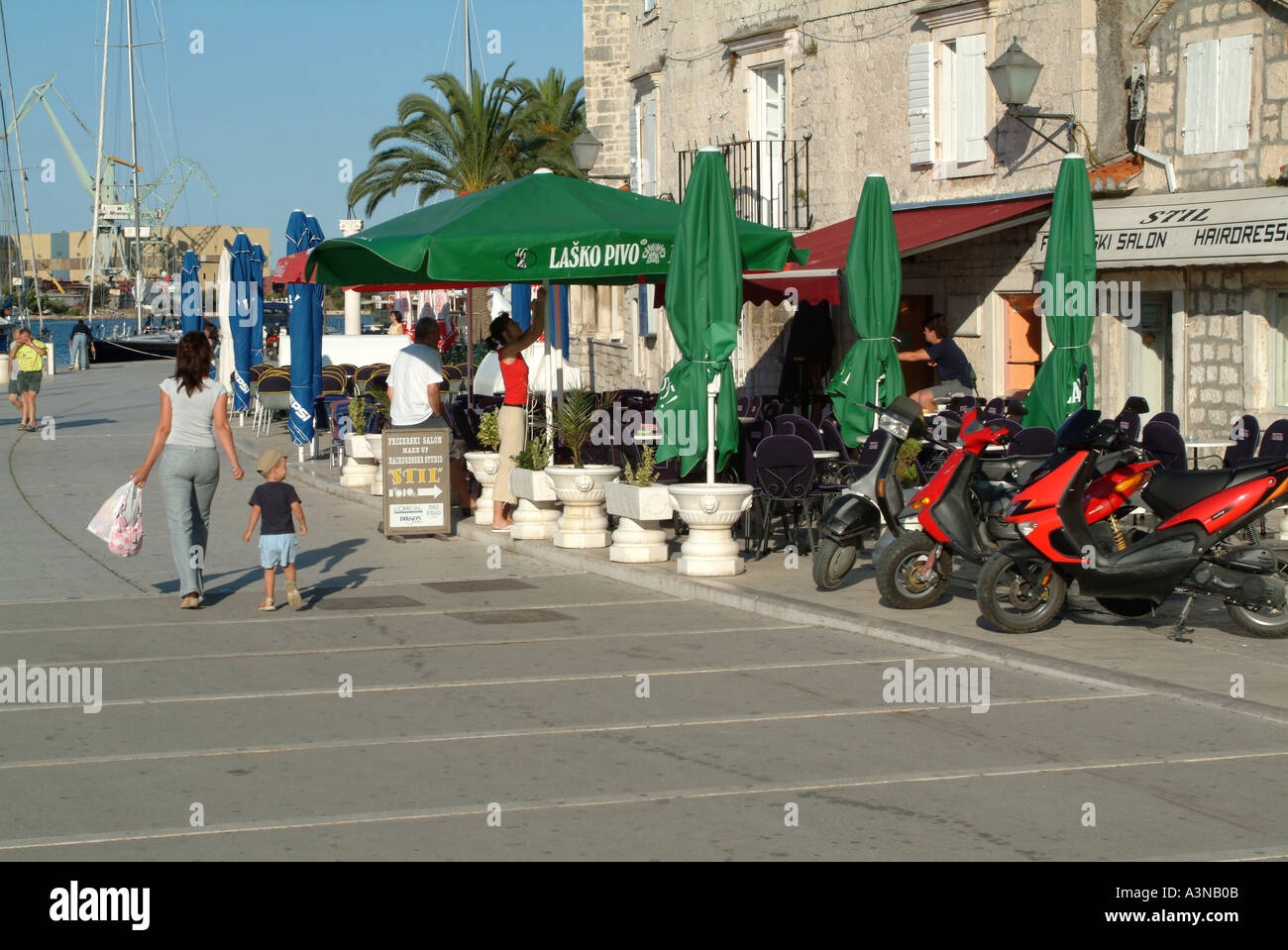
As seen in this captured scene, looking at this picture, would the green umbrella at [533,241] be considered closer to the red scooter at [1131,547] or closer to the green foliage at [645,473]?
the green foliage at [645,473]

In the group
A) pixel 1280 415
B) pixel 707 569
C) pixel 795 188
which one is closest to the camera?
pixel 707 569

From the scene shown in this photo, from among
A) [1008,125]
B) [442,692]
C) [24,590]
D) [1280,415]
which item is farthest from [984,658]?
[1008,125]

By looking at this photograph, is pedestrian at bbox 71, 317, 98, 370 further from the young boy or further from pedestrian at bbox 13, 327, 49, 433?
the young boy

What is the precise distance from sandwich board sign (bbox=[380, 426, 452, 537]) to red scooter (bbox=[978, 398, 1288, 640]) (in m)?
6.20

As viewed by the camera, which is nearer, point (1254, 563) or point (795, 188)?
point (1254, 563)

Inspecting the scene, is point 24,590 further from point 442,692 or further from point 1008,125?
point 1008,125

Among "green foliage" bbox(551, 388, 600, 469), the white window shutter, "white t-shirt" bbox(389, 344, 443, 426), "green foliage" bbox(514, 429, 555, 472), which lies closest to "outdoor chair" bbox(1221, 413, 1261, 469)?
the white window shutter

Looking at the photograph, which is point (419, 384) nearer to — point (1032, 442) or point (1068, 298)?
point (1032, 442)

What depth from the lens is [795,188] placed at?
73.0 ft

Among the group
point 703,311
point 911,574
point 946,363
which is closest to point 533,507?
point 703,311

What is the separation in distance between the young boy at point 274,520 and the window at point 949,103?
37.3 feet

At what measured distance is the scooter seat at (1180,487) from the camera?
891 cm

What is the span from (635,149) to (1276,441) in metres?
19.5
